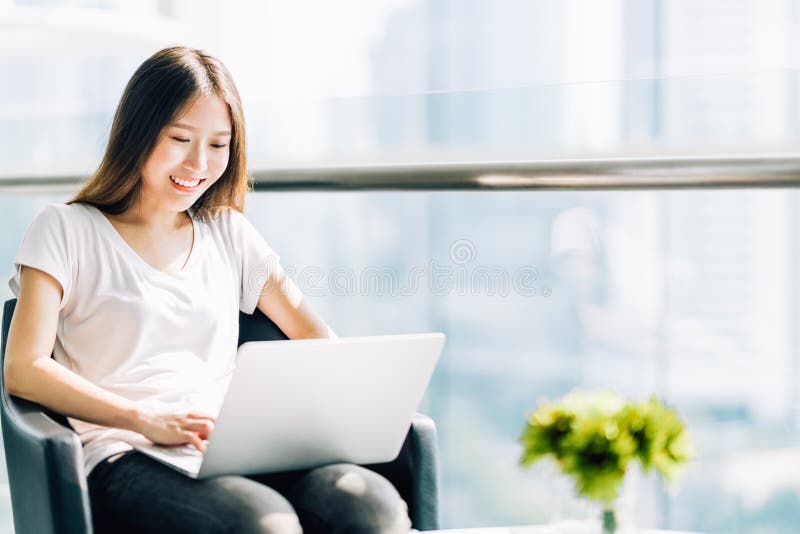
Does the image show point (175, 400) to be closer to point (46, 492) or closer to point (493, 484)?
point (46, 492)

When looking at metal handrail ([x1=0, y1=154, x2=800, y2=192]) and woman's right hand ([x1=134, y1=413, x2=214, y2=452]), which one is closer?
woman's right hand ([x1=134, y1=413, x2=214, y2=452])

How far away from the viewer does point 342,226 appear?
6.91ft

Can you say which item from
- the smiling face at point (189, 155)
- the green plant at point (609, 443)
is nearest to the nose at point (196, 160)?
the smiling face at point (189, 155)

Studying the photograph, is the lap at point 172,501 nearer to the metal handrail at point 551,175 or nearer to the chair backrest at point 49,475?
the chair backrest at point 49,475

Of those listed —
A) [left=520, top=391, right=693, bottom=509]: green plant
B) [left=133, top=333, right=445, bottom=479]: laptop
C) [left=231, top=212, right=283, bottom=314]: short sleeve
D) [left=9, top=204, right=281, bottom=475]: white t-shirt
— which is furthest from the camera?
[left=231, top=212, right=283, bottom=314]: short sleeve

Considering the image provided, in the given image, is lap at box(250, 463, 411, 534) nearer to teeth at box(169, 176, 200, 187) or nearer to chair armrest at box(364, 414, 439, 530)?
chair armrest at box(364, 414, 439, 530)

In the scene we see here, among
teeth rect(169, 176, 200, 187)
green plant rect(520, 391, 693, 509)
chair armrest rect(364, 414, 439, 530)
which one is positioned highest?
teeth rect(169, 176, 200, 187)

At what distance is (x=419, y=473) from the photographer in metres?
1.44

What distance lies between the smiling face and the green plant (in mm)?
802

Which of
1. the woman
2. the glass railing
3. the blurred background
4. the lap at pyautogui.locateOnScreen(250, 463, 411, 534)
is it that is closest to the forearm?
the woman

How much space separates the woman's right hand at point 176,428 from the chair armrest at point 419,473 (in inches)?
11.3

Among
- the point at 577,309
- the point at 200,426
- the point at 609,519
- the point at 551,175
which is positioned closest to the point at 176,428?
the point at 200,426

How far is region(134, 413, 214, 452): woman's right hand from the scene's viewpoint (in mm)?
1323

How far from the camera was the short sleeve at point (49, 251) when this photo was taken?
1406 millimetres
